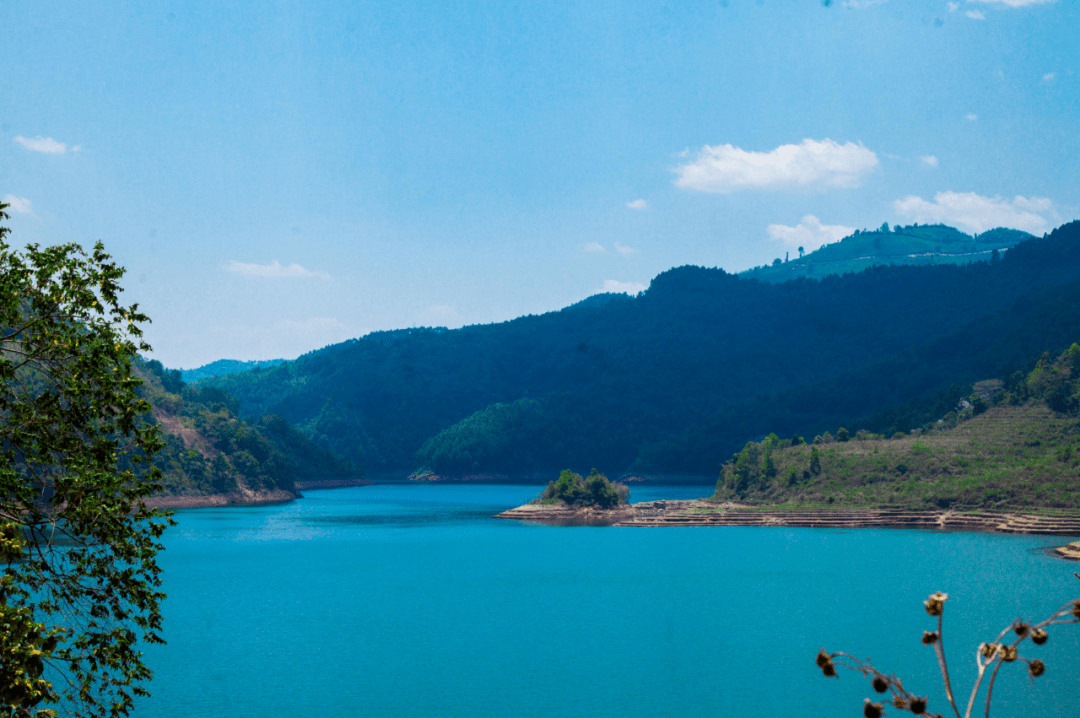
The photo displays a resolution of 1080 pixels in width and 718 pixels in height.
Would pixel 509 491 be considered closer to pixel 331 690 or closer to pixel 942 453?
pixel 942 453

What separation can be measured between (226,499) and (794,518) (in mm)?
94606

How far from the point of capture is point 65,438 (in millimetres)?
14227

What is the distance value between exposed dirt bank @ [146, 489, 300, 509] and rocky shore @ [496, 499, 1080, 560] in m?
53.0

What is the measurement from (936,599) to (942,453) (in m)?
105

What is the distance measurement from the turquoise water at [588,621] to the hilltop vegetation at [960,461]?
9.25 meters

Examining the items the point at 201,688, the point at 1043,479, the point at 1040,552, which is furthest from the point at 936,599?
the point at 1043,479

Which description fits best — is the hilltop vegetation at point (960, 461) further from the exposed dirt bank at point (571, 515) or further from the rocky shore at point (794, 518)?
the exposed dirt bank at point (571, 515)

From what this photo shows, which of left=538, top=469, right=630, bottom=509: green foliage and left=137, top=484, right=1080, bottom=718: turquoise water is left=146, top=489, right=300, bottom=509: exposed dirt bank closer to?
left=137, top=484, right=1080, bottom=718: turquoise water

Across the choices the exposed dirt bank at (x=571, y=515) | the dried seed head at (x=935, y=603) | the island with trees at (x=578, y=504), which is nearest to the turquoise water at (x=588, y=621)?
the exposed dirt bank at (x=571, y=515)

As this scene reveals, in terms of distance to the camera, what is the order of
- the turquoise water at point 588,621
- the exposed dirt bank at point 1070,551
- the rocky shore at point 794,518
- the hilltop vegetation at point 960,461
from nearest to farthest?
the turquoise water at point 588,621 → the exposed dirt bank at point 1070,551 → the rocky shore at point 794,518 → the hilltop vegetation at point 960,461

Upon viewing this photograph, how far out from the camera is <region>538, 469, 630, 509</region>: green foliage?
11500 cm

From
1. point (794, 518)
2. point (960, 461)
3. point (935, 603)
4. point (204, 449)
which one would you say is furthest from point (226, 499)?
point (935, 603)

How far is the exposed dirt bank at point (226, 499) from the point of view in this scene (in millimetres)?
136250

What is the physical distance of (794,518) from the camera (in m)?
100
